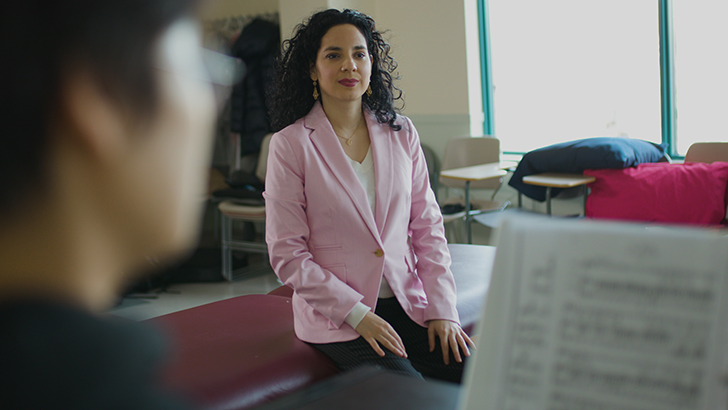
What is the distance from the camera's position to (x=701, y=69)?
3.93m

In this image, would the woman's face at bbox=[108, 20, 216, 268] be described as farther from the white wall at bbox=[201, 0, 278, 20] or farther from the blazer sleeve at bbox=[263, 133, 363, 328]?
the white wall at bbox=[201, 0, 278, 20]

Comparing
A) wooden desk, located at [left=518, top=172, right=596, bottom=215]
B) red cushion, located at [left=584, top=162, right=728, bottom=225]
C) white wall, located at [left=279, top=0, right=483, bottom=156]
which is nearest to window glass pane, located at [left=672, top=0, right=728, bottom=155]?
red cushion, located at [left=584, top=162, right=728, bottom=225]

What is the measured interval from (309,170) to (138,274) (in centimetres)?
113

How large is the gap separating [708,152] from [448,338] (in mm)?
2684

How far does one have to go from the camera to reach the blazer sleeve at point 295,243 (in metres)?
1.45

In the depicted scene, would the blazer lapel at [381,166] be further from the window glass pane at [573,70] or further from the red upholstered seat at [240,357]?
the window glass pane at [573,70]

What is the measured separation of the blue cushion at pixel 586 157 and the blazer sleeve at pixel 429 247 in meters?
2.19

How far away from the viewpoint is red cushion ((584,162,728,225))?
311 cm

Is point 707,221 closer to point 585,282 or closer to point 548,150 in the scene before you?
point 548,150

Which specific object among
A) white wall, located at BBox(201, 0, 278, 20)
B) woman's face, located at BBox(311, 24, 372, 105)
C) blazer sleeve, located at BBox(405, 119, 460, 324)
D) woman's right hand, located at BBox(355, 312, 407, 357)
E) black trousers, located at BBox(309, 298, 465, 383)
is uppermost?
white wall, located at BBox(201, 0, 278, 20)

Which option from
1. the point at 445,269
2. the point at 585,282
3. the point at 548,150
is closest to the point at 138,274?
the point at 585,282

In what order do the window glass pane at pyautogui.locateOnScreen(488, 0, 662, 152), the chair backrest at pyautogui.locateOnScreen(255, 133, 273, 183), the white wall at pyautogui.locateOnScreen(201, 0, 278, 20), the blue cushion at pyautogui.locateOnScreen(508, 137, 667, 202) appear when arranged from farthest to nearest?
the white wall at pyautogui.locateOnScreen(201, 0, 278, 20)
the chair backrest at pyautogui.locateOnScreen(255, 133, 273, 183)
the window glass pane at pyautogui.locateOnScreen(488, 0, 662, 152)
the blue cushion at pyautogui.locateOnScreen(508, 137, 667, 202)

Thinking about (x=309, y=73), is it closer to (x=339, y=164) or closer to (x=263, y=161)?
(x=339, y=164)

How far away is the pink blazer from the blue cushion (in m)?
2.28
